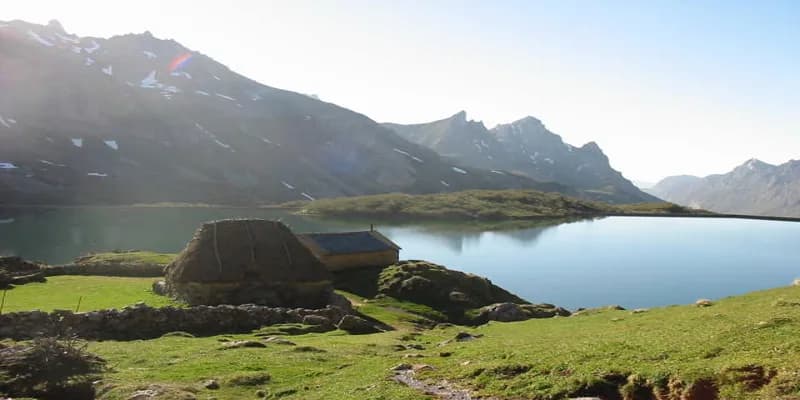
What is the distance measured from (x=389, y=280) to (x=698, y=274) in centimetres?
6956

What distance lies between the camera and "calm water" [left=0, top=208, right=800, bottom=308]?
88438 millimetres

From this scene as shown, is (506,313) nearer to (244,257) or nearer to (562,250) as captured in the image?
(244,257)

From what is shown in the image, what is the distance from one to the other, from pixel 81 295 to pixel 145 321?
1460cm

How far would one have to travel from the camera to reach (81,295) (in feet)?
151

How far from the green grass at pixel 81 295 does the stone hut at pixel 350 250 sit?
65.7 feet

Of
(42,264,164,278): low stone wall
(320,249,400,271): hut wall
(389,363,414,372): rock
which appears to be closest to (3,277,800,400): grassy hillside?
(389,363,414,372): rock

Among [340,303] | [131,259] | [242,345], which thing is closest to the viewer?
[242,345]

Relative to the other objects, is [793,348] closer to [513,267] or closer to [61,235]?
[513,267]

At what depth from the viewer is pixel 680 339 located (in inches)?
785

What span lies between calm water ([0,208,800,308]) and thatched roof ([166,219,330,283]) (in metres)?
40.8

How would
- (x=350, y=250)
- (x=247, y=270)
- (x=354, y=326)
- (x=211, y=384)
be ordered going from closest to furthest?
(x=211, y=384), (x=354, y=326), (x=247, y=270), (x=350, y=250)

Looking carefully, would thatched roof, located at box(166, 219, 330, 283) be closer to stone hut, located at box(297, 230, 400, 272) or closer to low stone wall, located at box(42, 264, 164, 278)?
stone hut, located at box(297, 230, 400, 272)

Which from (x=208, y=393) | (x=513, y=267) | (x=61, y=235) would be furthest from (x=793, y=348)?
(x=61, y=235)

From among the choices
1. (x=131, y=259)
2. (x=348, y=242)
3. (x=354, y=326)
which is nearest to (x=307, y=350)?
(x=354, y=326)
